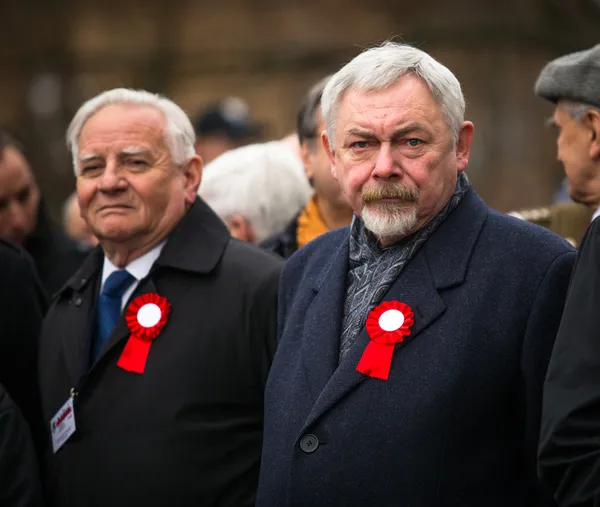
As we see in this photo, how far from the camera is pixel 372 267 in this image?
11.1 feet

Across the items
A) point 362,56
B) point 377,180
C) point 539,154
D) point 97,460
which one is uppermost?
point 362,56

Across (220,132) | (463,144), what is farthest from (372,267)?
(220,132)

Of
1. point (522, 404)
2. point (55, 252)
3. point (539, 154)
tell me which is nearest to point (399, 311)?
point (522, 404)

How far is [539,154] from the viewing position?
11062 millimetres

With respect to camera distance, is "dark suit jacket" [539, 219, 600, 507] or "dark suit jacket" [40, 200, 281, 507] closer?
"dark suit jacket" [539, 219, 600, 507]

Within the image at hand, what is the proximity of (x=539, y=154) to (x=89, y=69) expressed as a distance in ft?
17.5

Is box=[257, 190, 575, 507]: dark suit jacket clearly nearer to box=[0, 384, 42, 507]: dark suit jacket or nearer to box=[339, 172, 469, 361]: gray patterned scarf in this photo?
box=[339, 172, 469, 361]: gray patterned scarf

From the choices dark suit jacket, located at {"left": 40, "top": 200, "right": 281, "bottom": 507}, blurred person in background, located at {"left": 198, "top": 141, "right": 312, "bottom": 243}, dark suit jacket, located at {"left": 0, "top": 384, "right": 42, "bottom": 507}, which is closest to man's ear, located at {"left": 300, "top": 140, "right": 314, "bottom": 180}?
blurred person in background, located at {"left": 198, "top": 141, "right": 312, "bottom": 243}

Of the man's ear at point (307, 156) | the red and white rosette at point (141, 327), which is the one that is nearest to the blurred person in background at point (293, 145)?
the man's ear at point (307, 156)

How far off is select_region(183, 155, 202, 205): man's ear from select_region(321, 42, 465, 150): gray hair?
109 centimetres

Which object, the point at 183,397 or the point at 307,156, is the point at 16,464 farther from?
the point at 307,156

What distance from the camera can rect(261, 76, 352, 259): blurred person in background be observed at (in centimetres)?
454

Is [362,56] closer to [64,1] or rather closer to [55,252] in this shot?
[55,252]

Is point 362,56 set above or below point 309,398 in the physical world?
above
